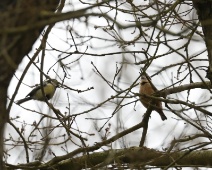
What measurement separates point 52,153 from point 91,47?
1.07 meters

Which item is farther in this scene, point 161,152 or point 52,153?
point 52,153

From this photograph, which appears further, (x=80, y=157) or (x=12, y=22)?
(x=80, y=157)

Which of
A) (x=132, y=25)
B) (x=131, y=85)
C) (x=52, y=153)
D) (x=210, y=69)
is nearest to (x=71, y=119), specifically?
(x=52, y=153)

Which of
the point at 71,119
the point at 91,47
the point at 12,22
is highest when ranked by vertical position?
the point at 91,47

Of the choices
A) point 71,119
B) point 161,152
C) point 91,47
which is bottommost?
point 161,152

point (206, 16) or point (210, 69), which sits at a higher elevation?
point (206, 16)

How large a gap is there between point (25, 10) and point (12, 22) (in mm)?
89

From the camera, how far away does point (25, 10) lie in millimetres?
2379

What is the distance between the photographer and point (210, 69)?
170 inches

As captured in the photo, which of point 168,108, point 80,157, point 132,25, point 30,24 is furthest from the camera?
point 80,157

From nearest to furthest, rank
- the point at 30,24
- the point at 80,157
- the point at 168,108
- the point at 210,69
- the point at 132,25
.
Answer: the point at 30,24 < the point at 132,25 < the point at 168,108 < the point at 210,69 < the point at 80,157

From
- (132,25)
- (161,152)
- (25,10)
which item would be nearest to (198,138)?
(161,152)

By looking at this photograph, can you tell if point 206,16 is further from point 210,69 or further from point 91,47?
point 91,47

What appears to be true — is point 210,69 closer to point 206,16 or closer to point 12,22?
point 206,16
